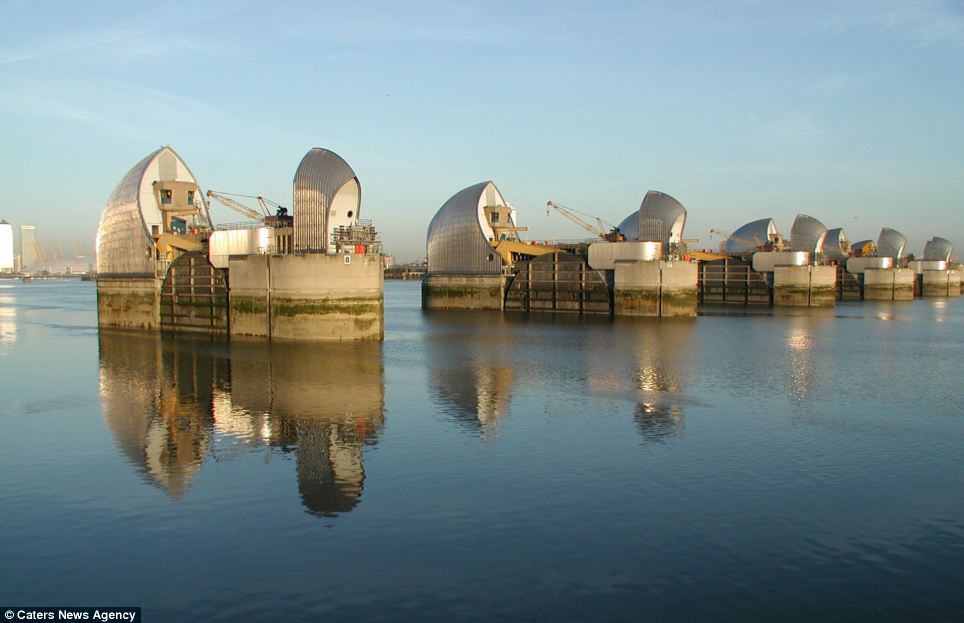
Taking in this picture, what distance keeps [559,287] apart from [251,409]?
159 feet

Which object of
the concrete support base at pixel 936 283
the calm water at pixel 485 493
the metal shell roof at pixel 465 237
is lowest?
the calm water at pixel 485 493

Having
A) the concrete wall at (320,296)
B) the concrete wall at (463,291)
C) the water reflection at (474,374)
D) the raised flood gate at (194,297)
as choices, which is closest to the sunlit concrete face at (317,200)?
the concrete wall at (320,296)

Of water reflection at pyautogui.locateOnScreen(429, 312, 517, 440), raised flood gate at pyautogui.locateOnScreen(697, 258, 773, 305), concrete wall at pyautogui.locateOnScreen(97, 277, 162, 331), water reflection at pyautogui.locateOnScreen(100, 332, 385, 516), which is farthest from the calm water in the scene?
raised flood gate at pyautogui.locateOnScreen(697, 258, 773, 305)

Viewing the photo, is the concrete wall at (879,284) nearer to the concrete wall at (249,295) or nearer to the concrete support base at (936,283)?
the concrete support base at (936,283)

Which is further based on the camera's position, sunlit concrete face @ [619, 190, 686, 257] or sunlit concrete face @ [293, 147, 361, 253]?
sunlit concrete face @ [619, 190, 686, 257]

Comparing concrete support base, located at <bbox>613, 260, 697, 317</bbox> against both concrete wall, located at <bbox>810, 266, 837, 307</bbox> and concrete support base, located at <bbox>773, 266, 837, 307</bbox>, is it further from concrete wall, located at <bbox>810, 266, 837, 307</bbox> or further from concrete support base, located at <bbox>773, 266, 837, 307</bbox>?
concrete wall, located at <bbox>810, 266, 837, 307</bbox>

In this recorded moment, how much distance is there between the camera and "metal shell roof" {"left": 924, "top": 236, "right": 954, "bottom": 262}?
147000 millimetres

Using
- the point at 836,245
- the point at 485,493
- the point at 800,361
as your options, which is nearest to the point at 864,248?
the point at 836,245

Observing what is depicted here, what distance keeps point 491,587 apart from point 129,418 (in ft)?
54.4

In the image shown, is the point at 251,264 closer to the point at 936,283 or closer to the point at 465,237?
the point at 465,237

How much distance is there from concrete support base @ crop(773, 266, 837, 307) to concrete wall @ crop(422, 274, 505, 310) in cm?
3506

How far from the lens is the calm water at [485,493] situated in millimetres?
11492

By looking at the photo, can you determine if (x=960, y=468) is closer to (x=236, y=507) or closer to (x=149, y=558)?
(x=236, y=507)

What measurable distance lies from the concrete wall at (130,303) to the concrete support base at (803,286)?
65.7 meters
